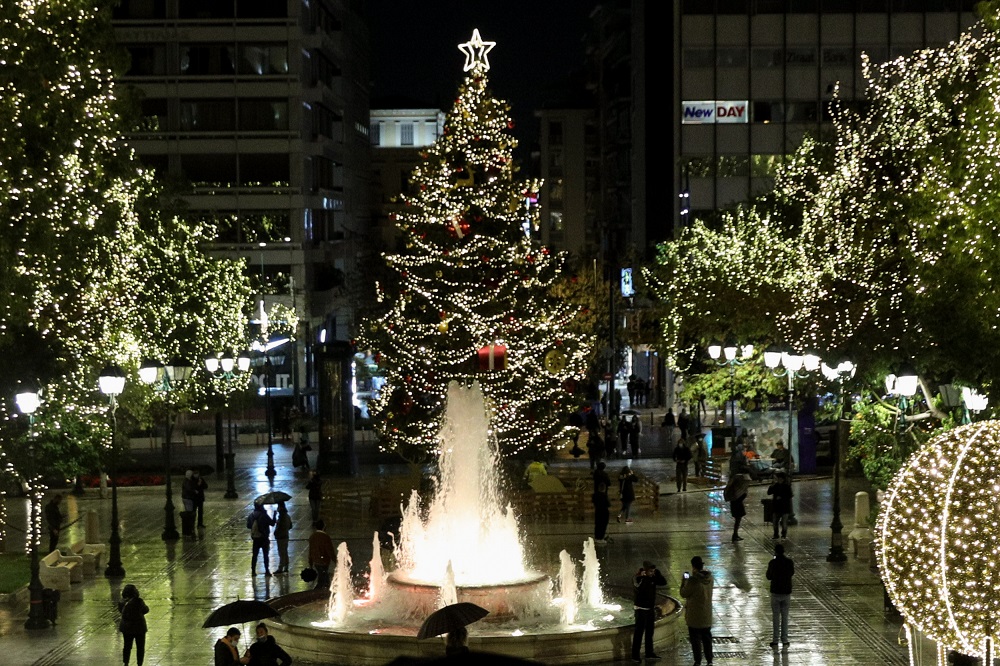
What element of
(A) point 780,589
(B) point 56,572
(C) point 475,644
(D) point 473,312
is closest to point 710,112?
(D) point 473,312

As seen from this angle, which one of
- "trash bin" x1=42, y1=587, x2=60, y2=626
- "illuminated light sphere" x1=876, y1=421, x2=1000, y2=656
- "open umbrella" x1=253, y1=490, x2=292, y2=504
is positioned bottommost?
"trash bin" x1=42, y1=587, x2=60, y2=626

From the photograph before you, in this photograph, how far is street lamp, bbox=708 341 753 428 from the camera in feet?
130

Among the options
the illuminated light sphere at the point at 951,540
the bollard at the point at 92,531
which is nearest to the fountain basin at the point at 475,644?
the illuminated light sphere at the point at 951,540

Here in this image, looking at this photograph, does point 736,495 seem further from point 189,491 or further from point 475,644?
point 475,644

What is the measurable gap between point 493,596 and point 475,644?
5.95 ft


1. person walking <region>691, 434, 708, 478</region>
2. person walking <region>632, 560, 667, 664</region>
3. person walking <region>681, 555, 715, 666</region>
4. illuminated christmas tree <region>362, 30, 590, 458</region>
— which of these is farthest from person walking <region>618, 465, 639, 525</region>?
person walking <region>681, 555, 715, 666</region>

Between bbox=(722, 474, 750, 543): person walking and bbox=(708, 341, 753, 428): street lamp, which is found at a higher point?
bbox=(708, 341, 753, 428): street lamp

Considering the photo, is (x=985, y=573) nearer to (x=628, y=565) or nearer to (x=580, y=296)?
(x=628, y=565)

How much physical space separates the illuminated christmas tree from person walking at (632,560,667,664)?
19.8 m

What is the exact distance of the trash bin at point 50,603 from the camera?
80.2 ft

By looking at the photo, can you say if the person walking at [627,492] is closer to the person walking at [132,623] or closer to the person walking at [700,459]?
the person walking at [700,459]

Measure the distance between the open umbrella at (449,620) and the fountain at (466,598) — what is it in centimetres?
99

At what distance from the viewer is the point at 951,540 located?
43.1 feet

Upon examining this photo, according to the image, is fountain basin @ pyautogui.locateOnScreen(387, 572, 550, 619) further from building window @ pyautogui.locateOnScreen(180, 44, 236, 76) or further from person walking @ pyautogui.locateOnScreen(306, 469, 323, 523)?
building window @ pyautogui.locateOnScreen(180, 44, 236, 76)
